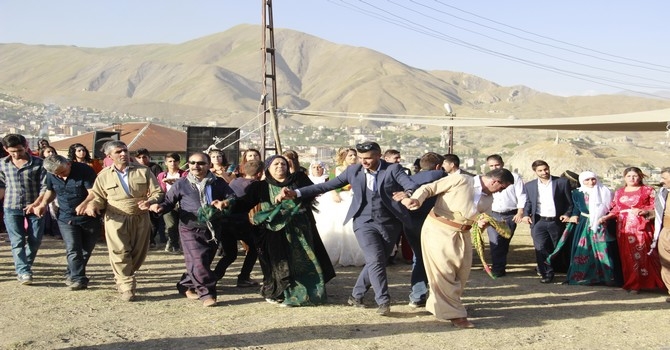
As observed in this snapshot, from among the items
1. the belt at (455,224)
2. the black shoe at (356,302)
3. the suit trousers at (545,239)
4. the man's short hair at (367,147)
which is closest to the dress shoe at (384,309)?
the black shoe at (356,302)

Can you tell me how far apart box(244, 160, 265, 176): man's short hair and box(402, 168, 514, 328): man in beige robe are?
222 cm

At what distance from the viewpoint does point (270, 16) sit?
1816cm

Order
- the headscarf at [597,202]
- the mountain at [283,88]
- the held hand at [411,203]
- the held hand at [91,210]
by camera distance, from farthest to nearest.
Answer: the mountain at [283,88] < the headscarf at [597,202] < the held hand at [91,210] < the held hand at [411,203]

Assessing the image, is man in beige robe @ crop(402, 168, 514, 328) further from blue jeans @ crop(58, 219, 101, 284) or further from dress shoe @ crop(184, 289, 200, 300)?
blue jeans @ crop(58, 219, 101, 284)

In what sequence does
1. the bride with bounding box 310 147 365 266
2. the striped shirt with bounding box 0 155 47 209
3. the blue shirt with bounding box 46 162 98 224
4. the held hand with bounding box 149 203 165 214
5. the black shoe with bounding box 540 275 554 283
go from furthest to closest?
1. the bride with bounding box 310 147 365 266
2. the black shoe with bounding box 540 275 554 283
3. the striped shirt with bounding box 0 155 47 209
4. the blue shirt with bounding box 46 162 98 224
5. the held hand with bounding box 149 203 165 214

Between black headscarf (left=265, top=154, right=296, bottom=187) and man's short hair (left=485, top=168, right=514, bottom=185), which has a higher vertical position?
man's short hair (left=485, top=168, right=514, bottom=185)

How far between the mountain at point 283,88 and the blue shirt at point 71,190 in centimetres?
9766

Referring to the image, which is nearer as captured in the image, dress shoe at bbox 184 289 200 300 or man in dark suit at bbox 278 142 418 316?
man in dark suit at bbox 278 142 418 316

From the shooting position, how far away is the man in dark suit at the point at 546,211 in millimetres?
9062

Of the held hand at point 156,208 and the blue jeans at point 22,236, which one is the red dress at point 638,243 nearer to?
the held hand at point 156,208

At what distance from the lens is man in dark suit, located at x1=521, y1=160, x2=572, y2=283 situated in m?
9.06

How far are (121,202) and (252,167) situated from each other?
57.0 inches

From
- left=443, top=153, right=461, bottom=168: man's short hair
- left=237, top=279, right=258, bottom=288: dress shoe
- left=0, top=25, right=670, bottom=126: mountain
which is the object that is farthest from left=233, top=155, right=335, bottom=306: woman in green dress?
left=0, top=25, right=670, bottom=126: mountain

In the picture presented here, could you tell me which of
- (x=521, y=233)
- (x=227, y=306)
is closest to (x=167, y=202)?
(x=227, y=306)
